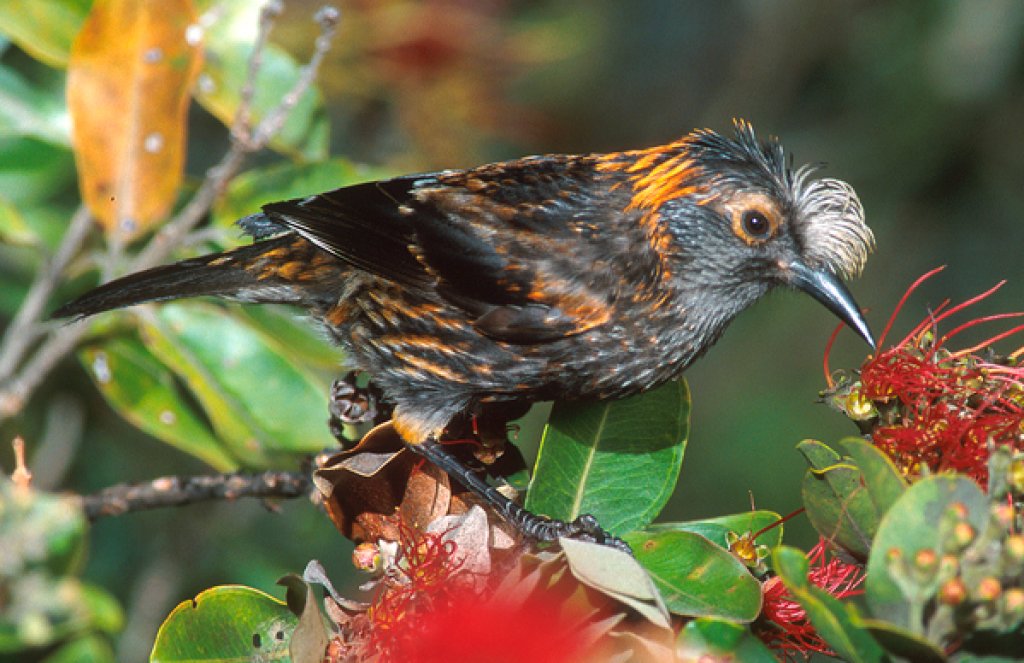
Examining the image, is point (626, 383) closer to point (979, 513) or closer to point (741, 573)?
point (741, 573)

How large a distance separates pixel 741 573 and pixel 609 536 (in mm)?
360

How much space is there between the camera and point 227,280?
323cm

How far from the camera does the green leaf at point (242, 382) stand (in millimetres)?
3111

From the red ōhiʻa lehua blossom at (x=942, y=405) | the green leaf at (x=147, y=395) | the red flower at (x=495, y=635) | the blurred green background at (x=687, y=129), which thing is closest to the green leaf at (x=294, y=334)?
the green leaf at (x=147, y=395)

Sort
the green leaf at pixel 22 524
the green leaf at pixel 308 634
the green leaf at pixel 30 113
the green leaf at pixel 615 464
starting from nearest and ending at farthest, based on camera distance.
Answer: the green leaf at pixel 22 524, the green leaf at pixel 308 634, the green leaf at pixel 615 464, the green leaf at pixel 30 113

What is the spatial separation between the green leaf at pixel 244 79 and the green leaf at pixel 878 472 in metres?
2.06

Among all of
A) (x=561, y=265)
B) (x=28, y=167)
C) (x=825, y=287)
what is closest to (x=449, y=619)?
(x=561, y=265)

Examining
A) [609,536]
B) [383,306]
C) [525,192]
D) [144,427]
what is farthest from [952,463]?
[144,427]

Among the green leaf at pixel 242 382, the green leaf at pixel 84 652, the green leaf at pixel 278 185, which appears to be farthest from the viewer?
the green leaf at pixel 278 185

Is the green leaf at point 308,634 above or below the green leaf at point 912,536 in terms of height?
below

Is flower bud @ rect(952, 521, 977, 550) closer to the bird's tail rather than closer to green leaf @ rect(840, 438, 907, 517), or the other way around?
green leaf @ rect(840, 438, 907, 517)

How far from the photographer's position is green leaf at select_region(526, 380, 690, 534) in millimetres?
2402

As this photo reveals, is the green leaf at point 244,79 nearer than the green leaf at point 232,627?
No

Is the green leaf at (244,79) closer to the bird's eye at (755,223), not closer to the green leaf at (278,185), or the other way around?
the green leaf at (278,185)
